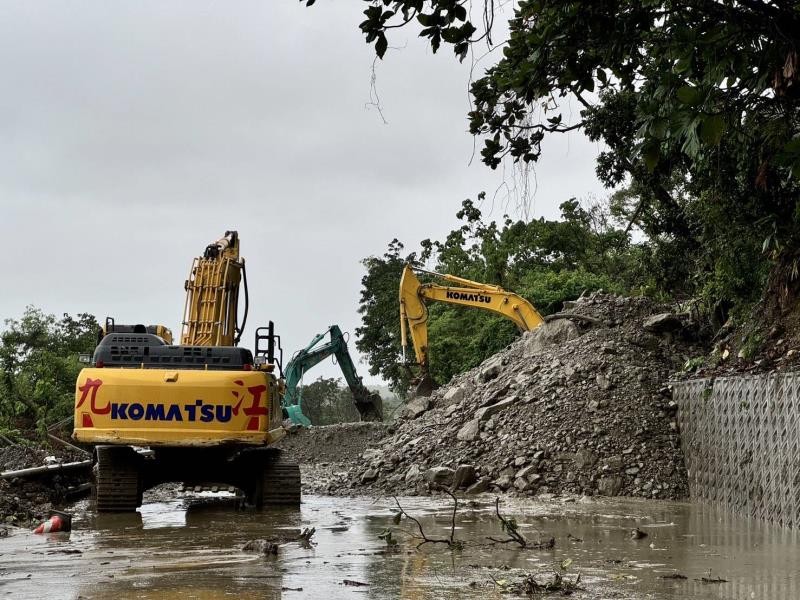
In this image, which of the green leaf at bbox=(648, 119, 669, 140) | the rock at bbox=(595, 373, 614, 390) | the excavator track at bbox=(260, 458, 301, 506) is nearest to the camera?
the green leaf at bbox=(648, 119, 669, 140)

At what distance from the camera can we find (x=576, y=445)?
1639cm

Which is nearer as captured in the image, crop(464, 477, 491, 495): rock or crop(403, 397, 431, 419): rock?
crop(464, 477, 491, 495): rock

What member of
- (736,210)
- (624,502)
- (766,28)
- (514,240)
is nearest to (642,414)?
(624,502)

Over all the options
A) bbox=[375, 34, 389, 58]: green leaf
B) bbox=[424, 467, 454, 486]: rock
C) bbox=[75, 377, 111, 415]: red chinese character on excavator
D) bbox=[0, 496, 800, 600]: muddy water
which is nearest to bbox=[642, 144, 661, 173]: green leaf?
bbox=[375, 34, 389, 58]: green leaf

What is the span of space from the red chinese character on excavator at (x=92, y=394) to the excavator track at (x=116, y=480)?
74 centimetres

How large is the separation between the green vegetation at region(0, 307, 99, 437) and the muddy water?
13710 millimetres

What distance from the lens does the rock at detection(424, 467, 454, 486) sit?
16812 mm

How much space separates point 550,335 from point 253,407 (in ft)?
33.7

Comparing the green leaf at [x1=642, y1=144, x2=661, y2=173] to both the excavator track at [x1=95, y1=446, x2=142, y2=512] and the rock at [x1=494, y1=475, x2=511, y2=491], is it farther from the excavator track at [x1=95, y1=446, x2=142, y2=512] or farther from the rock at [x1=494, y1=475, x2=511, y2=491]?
the rock at [x1=494, y1=475, x2=511, y2=491]

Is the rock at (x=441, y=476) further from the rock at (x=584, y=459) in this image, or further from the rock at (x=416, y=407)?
the rock at (x=416, y=407)

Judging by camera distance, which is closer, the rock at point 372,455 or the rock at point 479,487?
the rock at point 479,487

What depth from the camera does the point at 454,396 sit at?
21.8m

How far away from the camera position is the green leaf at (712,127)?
4.07m

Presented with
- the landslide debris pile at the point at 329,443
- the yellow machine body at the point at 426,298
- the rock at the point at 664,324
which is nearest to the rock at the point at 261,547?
the rock at the point at 664,324
